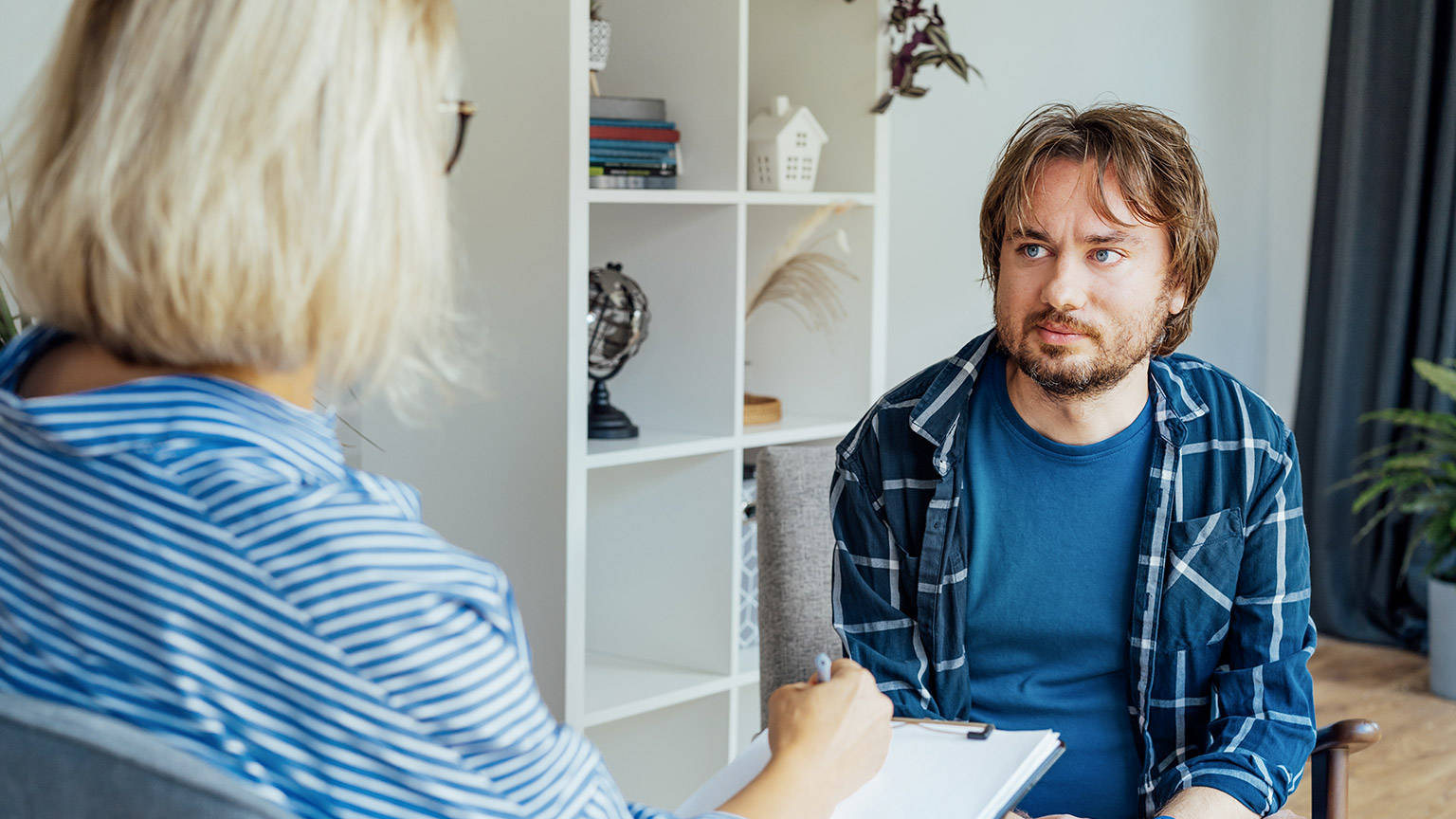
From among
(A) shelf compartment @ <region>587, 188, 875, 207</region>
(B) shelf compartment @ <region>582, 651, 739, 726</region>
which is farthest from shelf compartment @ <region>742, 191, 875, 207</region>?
(B) shelf compartment @ <region>582, 651, 739, 726</region>

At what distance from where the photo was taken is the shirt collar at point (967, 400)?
138cm

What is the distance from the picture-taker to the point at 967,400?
1.42 meters

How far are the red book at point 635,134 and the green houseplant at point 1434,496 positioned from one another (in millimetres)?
2282

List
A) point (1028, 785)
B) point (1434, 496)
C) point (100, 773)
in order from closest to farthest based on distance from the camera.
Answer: point (100, 773) → point (1028, 785) → point (1434, 496)

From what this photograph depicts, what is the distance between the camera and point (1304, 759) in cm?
127

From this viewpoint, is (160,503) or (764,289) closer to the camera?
(160,503)

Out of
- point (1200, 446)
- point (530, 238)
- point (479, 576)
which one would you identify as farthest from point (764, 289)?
point (479, 576)

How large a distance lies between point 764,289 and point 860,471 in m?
0.94

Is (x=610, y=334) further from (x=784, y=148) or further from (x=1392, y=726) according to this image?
(x=1392, y=726)

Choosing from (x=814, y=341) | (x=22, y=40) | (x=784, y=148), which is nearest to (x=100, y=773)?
(x=22, y=40)

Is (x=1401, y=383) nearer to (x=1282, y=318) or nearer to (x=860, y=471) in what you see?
(x=1282, y=318)

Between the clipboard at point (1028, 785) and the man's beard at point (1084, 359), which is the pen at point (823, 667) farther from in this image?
the man's beard at point (1084, 359)

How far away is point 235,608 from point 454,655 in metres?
0.10

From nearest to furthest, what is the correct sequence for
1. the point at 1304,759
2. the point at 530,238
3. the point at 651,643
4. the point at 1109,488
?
1. the point at 1304,759
2. the point at 1109,488
3. the point at 530,238
4. the point at 651,643
